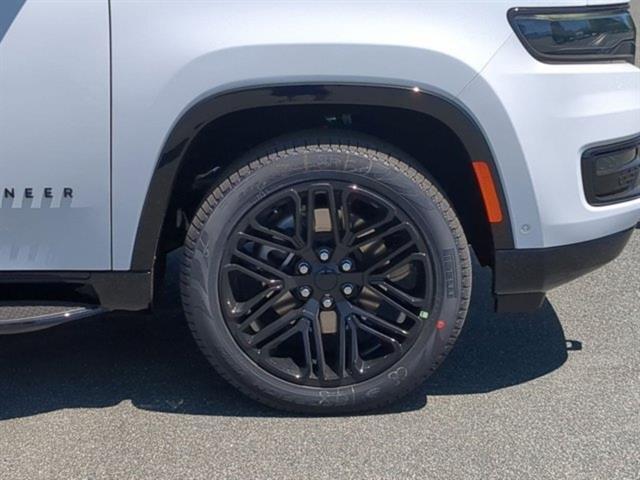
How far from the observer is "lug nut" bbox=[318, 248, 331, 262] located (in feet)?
10.2

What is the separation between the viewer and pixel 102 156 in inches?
114

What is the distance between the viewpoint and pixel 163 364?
144 inches

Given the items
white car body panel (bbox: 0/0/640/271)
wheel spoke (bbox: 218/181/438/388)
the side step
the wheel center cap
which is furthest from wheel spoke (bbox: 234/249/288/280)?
the side step

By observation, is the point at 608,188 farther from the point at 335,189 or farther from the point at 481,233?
the point at 335,189

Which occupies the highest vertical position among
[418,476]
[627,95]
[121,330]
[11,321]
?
[627,95]

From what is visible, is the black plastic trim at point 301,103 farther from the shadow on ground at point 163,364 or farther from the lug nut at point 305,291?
the shadow on ground at point 163,364

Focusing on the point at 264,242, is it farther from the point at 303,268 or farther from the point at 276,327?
the point at 276,327

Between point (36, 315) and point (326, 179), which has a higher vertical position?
point (326, 179)

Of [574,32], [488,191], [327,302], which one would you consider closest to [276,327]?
[327,302]

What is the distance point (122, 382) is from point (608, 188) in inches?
77.0

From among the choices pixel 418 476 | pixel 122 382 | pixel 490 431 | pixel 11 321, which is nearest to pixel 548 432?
pixel 490 431

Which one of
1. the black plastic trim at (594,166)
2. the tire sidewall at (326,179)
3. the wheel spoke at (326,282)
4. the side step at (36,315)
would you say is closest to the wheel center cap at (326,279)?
the wheel spoke at (326,282)

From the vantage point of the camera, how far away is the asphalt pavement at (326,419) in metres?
2.99

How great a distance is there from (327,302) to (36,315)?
990 millimetres
